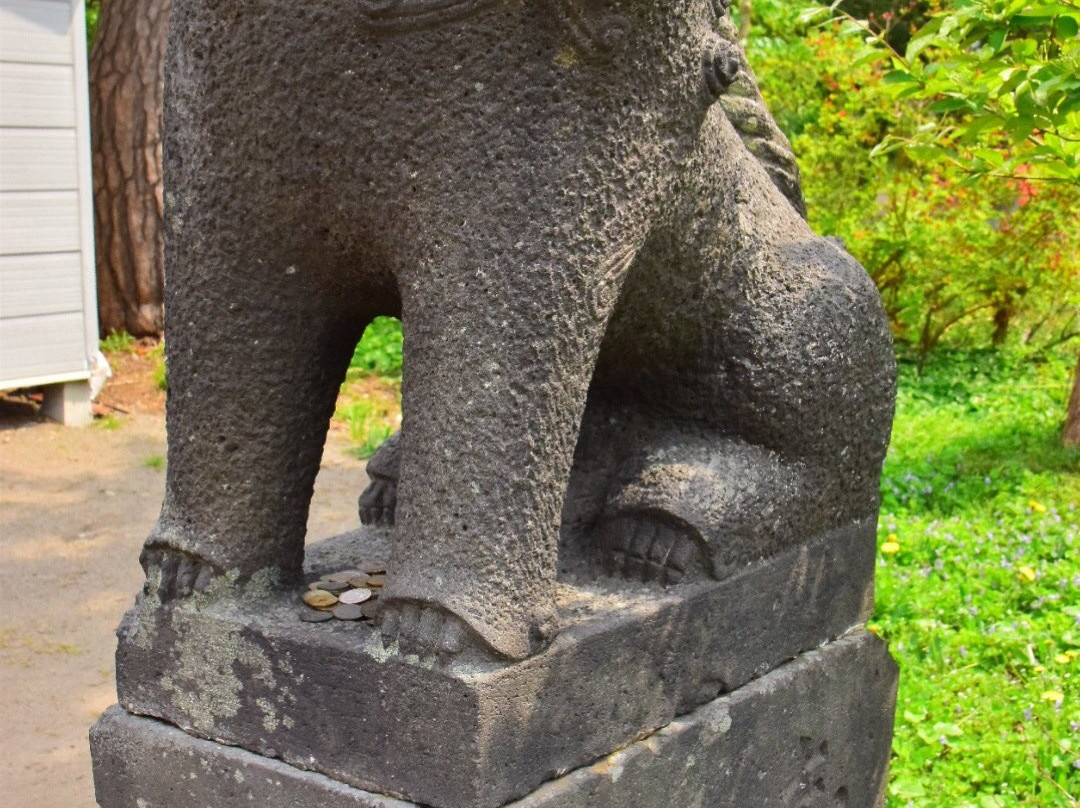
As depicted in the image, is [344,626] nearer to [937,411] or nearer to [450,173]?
[450,173]

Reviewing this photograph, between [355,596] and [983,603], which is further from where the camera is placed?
[983,603]

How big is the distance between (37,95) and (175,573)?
4.76 m

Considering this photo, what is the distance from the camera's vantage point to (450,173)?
1610 mm

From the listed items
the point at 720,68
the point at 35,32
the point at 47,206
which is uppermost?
the point at 35,32

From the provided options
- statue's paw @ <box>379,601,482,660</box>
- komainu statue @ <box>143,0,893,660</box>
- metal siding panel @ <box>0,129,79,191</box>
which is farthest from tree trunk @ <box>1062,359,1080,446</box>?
metal siding panel @ <box>0,129,79,191</box>

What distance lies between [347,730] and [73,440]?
4712 millimetres

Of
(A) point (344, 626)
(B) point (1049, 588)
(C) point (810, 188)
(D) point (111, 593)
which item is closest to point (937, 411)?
(C) point (810, 188)

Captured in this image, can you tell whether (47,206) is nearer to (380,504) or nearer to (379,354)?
(379,354)

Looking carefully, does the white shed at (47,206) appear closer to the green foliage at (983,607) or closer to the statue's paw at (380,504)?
the green foliage at (983,607)

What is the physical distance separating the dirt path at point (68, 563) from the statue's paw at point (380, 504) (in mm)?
1168

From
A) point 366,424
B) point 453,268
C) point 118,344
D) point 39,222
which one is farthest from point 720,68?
point 118,344

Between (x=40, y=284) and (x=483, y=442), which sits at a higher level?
(x=483, y=442)

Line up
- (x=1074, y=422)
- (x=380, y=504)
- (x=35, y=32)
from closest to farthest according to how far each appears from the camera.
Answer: (x=380, y=504), (x=1074, y=422), (x=35, y=32)

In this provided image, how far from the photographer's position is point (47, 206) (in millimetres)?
6086
